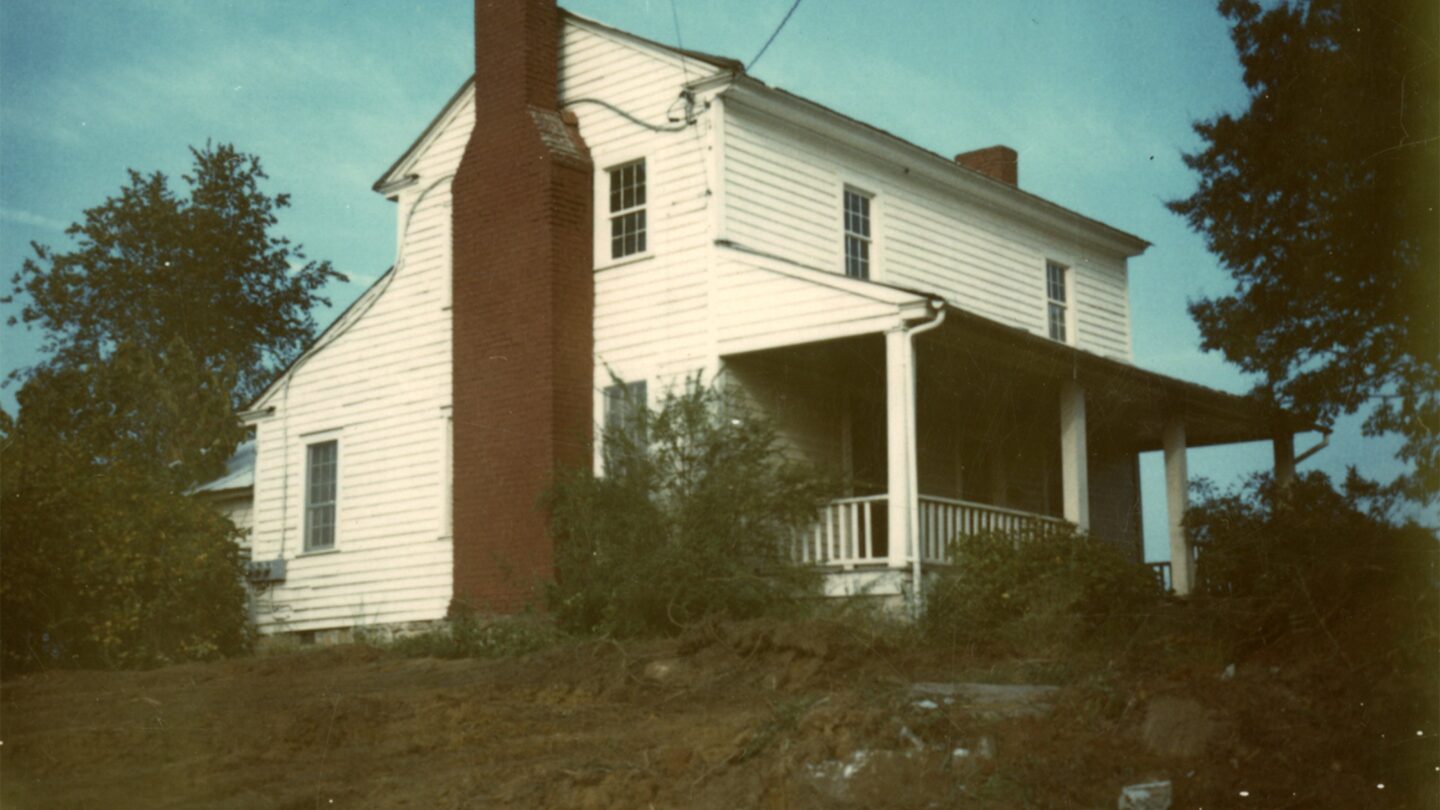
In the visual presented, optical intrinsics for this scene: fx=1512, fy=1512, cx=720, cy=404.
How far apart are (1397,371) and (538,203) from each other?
10301 mm

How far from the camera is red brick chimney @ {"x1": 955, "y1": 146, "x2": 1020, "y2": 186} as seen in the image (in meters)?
25.9

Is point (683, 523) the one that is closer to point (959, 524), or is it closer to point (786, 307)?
point (786, 307)

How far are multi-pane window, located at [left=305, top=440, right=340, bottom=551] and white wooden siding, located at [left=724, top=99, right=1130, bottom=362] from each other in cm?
738

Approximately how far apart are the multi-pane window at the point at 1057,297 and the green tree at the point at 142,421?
1317 centimetres

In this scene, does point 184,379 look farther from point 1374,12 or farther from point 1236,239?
point 1374,12

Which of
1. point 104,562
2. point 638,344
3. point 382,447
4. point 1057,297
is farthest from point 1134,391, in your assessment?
point 104,562

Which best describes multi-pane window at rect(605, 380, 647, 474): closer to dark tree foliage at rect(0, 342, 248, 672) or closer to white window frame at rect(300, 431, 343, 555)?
white window frame at rect(300, 431, 343, 555)

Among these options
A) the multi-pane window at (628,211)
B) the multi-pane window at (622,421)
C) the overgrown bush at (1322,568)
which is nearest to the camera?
the overgrown bush at (1322,568)

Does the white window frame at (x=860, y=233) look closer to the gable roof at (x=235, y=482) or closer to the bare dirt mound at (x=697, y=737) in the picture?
the bare dirt mound at (x=697, y=737)

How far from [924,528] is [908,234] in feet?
18.7

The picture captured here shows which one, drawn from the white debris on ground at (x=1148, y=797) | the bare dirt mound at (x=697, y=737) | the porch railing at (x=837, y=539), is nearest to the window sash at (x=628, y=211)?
the porch railing at (x=837, y=539)

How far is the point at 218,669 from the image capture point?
16109mm

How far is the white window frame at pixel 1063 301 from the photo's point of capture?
24.7 meters

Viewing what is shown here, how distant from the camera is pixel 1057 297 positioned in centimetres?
2505
